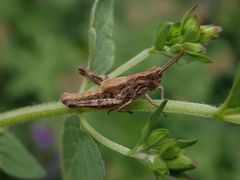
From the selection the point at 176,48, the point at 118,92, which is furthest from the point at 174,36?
the point at 118,92

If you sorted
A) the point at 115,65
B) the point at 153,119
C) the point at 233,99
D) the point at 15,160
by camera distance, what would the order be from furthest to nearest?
the point at 115,65
the point at 15,160
the point at 233,99
the point at 153,119

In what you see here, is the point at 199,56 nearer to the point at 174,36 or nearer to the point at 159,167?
the point at 174,36

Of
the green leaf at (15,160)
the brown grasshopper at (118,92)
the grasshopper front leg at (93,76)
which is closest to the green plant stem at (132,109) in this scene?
the brown grasshopper at (118,92)

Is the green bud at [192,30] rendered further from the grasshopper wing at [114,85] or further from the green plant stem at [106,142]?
the green plant stem at [106,142]

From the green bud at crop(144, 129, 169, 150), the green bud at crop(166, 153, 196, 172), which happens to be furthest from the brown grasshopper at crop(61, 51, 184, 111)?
the green bud at crop(166, 153, 196, 172)

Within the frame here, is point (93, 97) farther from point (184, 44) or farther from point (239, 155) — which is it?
point (239, 155)

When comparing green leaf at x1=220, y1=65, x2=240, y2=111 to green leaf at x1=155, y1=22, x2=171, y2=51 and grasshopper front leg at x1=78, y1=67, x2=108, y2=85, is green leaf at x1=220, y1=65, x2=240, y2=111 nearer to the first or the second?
green leaf at x1=155, y1=22, x2=171, y2=51
